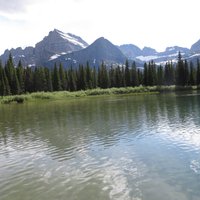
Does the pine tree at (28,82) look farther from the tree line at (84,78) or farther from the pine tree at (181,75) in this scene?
the pine tree at (181,75)

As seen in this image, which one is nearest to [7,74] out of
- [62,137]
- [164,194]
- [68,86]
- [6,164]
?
[68,86]

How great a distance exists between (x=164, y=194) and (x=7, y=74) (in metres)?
108

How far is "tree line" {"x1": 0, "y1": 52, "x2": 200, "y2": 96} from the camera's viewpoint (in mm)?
120062

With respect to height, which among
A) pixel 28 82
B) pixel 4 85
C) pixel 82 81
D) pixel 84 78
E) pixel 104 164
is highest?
pixel 84 78

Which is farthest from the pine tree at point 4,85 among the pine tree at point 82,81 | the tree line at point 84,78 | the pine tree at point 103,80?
the pine tree at point 103,80

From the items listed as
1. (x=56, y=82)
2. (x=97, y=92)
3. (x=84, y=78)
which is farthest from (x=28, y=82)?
(x=97, y=92)

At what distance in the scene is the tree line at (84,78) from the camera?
120 meters

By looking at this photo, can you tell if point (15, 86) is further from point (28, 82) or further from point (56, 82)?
point (56, 82)

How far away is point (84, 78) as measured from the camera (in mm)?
144125

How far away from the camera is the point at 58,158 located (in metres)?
20.1

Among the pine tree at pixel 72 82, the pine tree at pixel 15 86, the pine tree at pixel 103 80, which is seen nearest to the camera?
the pine tree at pixel 15 86

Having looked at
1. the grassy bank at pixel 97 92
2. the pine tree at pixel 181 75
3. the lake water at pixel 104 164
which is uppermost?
the pine tree at pixel 181 75

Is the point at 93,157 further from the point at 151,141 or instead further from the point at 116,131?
the point at 116,131

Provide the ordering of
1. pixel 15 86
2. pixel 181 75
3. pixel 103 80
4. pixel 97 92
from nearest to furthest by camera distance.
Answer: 1. pixel 15 86
2. pixel 97 92
3. pixel 181 75
4. pixel 103 80
